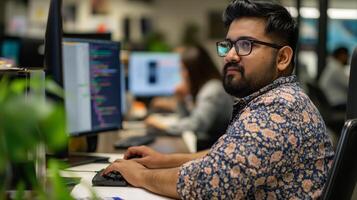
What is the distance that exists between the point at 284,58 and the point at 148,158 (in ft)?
1.66

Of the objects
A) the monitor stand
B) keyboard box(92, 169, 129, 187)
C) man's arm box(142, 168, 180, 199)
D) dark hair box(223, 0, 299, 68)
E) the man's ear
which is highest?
dark hair box(223, 0, 299, 68)

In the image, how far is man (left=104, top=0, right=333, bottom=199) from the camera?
1.24 m

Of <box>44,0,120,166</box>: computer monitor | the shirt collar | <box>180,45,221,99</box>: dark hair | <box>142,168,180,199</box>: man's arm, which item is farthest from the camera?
<box>180,45,221,99</box>: dark hair

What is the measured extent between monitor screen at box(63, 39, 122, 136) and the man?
0.44 meters

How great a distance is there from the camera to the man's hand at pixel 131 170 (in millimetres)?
1478

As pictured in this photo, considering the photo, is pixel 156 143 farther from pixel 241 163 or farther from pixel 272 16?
pixel 241 163

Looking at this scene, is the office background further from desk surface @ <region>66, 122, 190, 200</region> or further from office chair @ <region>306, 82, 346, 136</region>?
desk surface @ <region>66, 122, 190, 200</region>

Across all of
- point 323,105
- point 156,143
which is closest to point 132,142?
point 156,143

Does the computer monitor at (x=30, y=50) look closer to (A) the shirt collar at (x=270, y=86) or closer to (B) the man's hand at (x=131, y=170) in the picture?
(B) the man's hand at (x=131, y=170)

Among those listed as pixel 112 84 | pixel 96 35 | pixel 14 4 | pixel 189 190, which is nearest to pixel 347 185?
pixel 189 190

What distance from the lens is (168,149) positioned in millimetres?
2422

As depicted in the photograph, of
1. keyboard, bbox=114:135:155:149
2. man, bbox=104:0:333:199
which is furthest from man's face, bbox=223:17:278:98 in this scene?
keyboard, bbox=114:135:155:149

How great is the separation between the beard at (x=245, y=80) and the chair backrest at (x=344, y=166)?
27 cm

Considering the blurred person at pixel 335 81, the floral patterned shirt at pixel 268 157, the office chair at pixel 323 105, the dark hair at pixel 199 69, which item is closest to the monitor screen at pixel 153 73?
the dark hair at pixel 199 69
